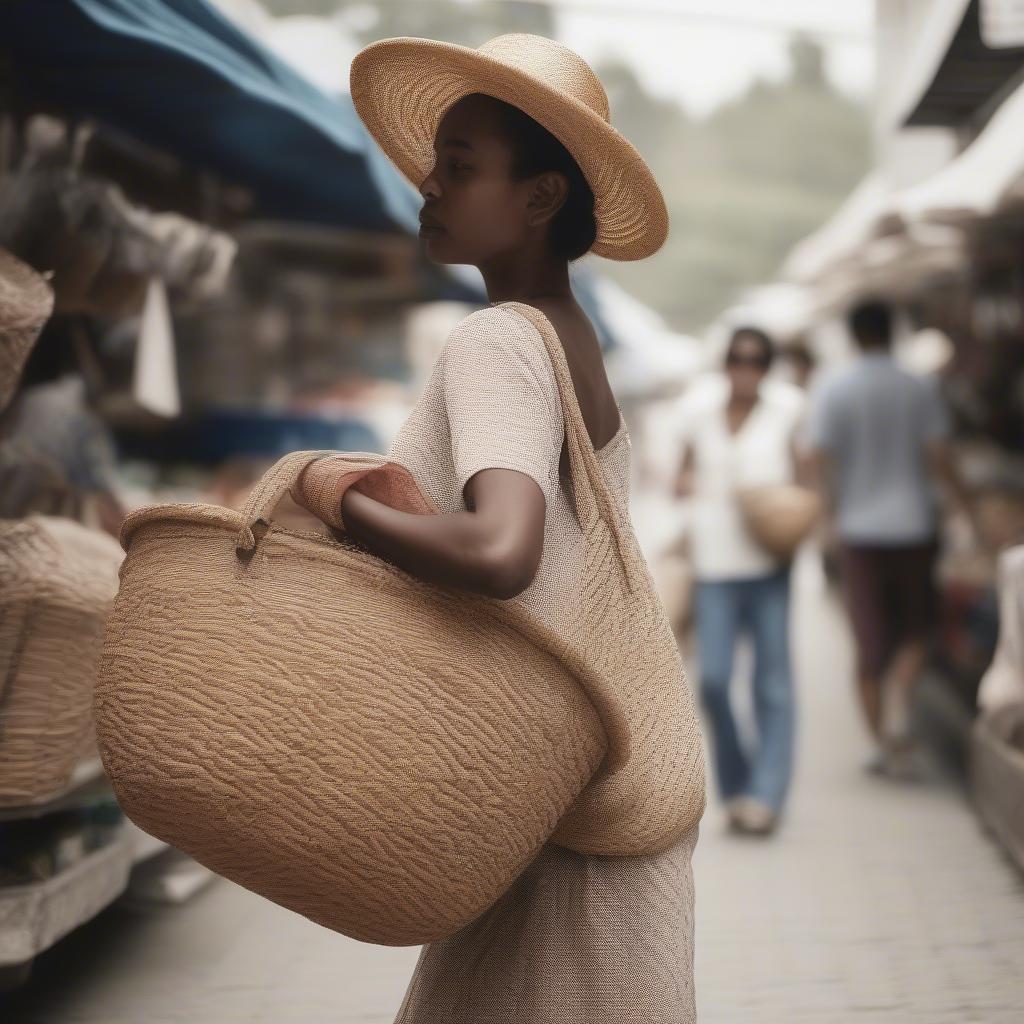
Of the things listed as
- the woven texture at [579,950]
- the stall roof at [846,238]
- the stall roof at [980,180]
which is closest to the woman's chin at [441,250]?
the woven texture at [579,950]

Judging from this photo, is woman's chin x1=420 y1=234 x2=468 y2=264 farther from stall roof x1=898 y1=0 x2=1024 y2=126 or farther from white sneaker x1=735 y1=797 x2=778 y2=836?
white sneaker x1=735 y1=797 x2=778 y2=836

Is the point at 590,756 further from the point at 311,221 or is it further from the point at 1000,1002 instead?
the point at 311,221

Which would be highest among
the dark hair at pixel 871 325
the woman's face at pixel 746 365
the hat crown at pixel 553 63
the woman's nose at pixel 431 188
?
the hat crown at pixel 553 63

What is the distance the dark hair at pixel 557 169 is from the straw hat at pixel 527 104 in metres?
0.02

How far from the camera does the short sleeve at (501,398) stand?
6.40 ft

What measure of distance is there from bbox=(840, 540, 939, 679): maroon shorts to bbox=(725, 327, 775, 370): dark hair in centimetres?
155

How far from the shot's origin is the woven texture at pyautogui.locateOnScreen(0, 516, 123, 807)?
3.58 m

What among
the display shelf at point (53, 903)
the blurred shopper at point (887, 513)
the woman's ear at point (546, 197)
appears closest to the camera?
the woman's ear at point (546, 197)

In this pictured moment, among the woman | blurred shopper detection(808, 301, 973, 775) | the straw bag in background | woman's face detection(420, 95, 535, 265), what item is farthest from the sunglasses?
woman's face detection(420, 95, 535, 265)

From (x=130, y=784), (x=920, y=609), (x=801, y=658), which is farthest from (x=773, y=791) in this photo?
(x=801, y=658)

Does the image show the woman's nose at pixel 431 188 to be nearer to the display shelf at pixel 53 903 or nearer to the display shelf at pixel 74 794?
the display shelf at pixel 74 794

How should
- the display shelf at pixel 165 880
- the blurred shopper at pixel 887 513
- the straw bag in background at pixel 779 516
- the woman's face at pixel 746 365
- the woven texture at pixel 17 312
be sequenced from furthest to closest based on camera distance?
the blurred shopper at pixel 887 513 → the woman's face at pixel 746 365 → the straw bag in background at pixel 779 516 → the display shelf at pixel 165 880 → the woven texture at pixel 17 312

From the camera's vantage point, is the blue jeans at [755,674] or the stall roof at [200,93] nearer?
the stall roof at [200,93]

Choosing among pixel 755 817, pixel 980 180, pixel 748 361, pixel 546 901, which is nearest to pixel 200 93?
pixel 748 361
